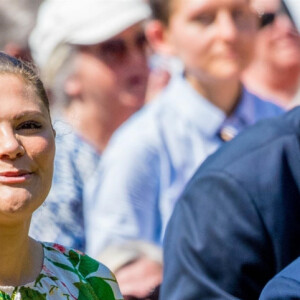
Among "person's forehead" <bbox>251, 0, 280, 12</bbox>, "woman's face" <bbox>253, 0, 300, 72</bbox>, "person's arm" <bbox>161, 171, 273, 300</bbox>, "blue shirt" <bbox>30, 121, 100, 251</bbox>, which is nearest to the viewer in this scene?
"person's arm" <bbox>161, 171, 273, 300</bbox>

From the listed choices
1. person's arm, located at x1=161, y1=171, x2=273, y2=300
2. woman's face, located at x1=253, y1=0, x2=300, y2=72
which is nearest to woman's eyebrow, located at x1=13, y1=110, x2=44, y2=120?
person's arm, located at x1=161, y1=171, x2=273, y2=300

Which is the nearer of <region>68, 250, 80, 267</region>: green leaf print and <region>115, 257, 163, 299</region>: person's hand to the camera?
<region>68, 250, 80, 267</region>: green leaf print

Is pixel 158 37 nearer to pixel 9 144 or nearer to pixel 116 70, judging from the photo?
pixel 116 70

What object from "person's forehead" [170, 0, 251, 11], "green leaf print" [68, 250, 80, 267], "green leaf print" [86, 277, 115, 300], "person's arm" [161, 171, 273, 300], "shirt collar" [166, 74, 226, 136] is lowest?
"shirt collar" [166, 74, 226, 136]

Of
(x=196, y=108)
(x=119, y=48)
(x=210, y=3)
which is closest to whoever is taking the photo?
(x=196, y=108)

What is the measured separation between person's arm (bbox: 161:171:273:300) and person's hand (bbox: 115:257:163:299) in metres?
0.30

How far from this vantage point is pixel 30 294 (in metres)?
2.61

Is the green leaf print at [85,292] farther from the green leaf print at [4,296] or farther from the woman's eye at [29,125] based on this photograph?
the woman's eye at [29,125]

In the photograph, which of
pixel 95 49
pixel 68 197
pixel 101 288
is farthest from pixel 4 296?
pixel 95 49

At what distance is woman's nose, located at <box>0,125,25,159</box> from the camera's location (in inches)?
99.0

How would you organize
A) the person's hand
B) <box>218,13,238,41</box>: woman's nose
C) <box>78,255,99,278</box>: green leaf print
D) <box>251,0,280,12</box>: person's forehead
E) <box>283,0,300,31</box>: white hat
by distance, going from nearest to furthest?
<box>78,255,99,278</box>: green leaf print
the person's hand
<box>218,13,238,41</box>: woman's nose
<box>251,0,280,12</box>: person's forehead
<box>283,0,300,31</box>: white hat

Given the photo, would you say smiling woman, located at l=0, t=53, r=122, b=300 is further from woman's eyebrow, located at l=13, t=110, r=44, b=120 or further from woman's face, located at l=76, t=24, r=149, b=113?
woman's face, located at l=76, t=24, r=149, b=113

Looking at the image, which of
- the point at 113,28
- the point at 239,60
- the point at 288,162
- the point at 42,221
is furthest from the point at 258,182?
the point at 113,28

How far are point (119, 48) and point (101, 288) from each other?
9.37 feet
